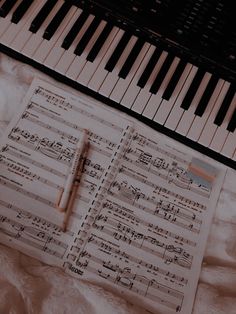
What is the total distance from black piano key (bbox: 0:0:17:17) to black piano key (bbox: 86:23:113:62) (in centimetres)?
23

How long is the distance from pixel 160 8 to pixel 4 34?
0.40 m

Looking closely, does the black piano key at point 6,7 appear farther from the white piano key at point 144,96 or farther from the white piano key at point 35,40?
the white piano key at point 144,96

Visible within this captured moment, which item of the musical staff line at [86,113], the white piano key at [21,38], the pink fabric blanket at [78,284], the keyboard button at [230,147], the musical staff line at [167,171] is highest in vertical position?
the white piano key at [21,38]

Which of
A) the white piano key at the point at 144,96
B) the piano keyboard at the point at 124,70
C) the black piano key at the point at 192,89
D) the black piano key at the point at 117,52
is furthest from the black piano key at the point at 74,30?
the black piano key at the point at 192,89

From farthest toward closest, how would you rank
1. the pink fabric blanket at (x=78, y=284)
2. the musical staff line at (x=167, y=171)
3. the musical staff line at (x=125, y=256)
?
the musical staff line at (x=167, y=171) → the musical staff line at (x=125, y=256) → the pink fabric blanket at (x=78, y=284)

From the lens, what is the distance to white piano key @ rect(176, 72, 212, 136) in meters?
1.12

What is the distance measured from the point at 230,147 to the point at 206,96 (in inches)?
5.8

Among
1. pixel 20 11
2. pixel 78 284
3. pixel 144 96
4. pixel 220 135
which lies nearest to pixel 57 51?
pixel 20 11

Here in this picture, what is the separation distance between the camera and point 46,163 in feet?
3.32

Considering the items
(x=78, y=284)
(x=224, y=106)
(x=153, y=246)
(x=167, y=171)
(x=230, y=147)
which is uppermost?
(x=224, y=106)

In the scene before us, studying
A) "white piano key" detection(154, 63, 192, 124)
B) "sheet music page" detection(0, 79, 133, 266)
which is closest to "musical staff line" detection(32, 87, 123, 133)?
"sheet music page" detection(0, 79, 133, 266)

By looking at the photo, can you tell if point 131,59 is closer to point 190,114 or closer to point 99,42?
point 99,42

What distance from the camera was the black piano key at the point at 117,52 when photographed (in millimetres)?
1126

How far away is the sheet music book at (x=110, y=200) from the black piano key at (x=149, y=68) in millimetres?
106
